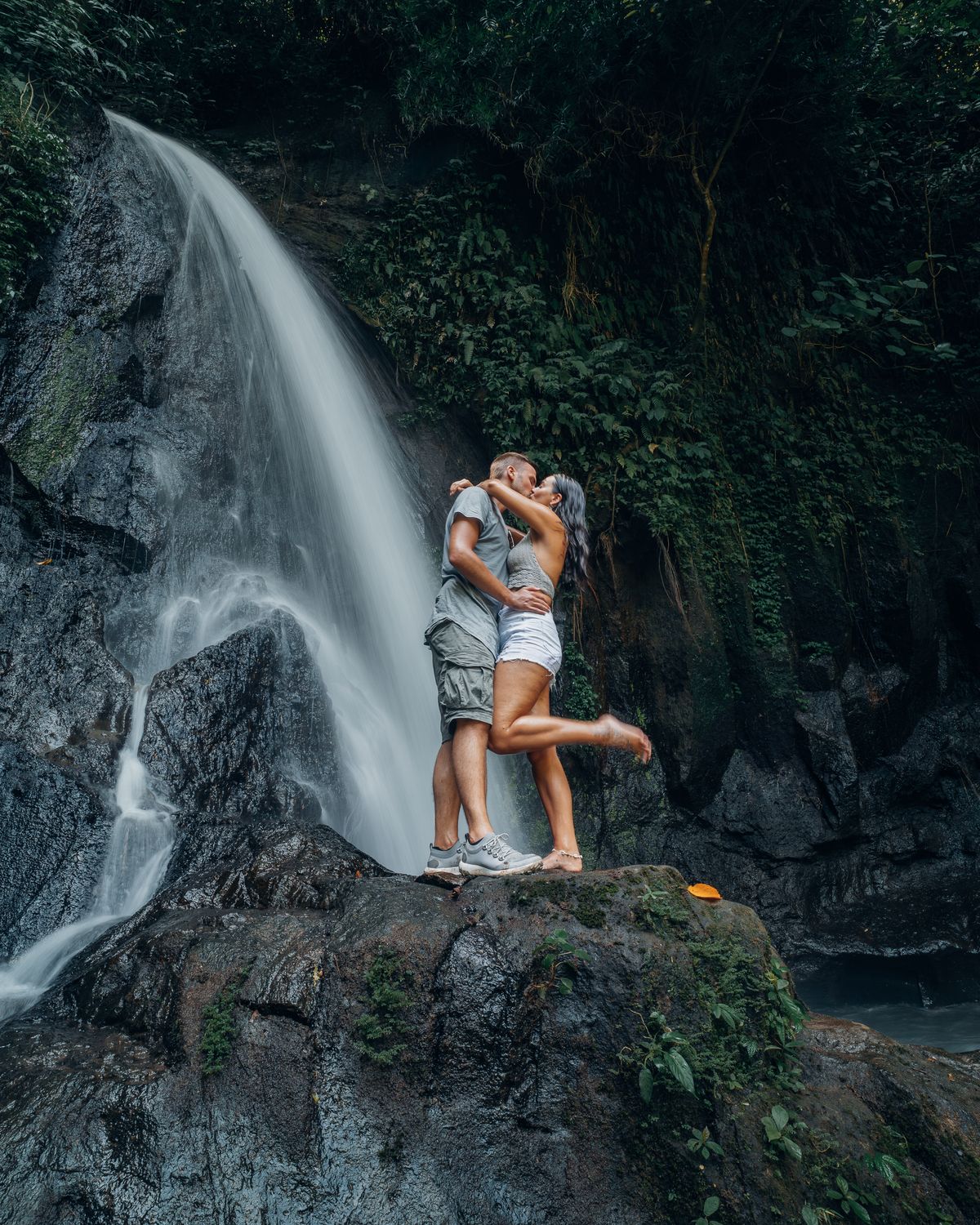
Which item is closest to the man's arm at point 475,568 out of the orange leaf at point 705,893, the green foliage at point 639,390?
the orange leaf at point 705,893

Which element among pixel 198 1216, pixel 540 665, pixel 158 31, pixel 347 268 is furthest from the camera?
pixel 158 31

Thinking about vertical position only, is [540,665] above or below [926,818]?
above

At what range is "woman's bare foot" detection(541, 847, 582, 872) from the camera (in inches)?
153

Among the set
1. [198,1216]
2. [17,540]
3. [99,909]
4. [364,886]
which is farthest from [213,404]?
[198,1216]

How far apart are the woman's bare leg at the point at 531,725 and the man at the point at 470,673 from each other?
57mm

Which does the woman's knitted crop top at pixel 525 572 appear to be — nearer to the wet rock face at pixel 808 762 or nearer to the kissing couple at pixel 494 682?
the kissing couple at pixel 494 682

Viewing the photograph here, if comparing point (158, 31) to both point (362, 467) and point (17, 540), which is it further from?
point (17, 540)

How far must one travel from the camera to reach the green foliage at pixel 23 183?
650cm

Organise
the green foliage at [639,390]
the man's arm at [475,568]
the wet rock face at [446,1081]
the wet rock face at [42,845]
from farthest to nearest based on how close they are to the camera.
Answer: the green foliage at [639,390] < the wet rock face at [42,845] < the man's arm at [475,568] < the wet rock face at [446,1081]

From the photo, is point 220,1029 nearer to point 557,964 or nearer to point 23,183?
point 557,964

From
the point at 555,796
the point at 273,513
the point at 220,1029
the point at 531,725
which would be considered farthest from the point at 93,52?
the point at 220,1029

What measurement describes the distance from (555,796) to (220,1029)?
1.73 meters

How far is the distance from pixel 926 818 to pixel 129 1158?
7.80 metres

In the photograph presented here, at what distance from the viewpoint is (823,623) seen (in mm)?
8734
